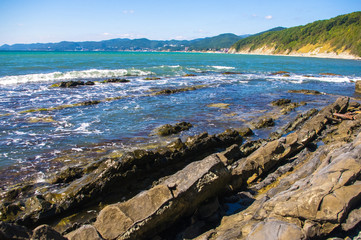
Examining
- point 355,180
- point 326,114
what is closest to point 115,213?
point 355,180

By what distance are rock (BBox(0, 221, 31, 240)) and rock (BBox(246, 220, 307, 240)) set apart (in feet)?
13.6

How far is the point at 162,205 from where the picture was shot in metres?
5.89

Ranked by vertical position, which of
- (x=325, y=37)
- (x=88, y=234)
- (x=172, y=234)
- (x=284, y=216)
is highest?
(x=325, y=37)

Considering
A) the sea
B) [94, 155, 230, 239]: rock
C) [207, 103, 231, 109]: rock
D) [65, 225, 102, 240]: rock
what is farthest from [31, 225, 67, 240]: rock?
[207, 103, 231, 109]: rock

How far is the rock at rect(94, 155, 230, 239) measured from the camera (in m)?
5.54

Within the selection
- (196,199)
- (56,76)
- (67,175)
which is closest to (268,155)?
(196,199)

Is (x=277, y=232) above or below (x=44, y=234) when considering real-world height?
above

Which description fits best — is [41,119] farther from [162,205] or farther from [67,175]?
[162,205]

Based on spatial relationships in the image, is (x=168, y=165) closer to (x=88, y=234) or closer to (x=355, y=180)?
(x=88, y=234)

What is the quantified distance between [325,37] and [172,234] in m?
166

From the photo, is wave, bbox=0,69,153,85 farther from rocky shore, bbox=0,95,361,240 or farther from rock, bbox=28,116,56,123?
rocky shore, bbox=0,95,361,240

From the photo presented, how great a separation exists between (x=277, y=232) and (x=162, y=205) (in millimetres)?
2597

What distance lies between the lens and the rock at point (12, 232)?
14.3 ft

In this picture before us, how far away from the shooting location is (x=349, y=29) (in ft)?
427
